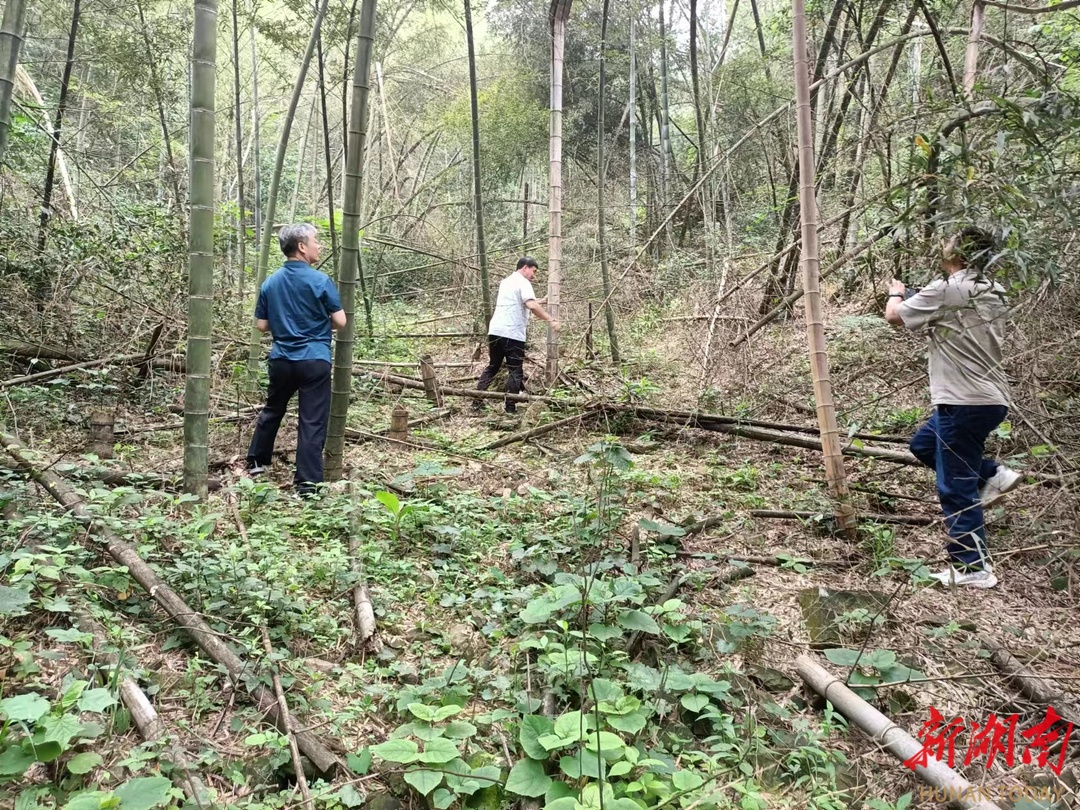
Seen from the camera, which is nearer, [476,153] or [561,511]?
[561,511]

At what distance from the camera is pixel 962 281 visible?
2.77m

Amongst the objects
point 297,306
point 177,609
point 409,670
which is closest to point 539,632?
point 409,670

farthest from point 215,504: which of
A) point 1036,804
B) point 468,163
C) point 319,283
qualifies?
point 468,163

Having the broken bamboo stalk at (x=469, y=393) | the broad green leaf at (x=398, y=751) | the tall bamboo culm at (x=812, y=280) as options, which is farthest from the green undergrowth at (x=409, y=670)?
the broken bamboo stalk at (x=469, y=393)

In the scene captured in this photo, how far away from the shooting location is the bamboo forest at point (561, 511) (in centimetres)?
174

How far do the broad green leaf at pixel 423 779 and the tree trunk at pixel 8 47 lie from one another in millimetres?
2766

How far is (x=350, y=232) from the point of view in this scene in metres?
3.53

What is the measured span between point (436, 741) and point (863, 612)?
1741 millimetres

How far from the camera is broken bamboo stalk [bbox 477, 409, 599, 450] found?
16.0ft

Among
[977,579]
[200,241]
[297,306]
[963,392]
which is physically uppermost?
[200,241]

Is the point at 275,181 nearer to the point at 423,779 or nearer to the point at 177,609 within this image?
the point at 177,609

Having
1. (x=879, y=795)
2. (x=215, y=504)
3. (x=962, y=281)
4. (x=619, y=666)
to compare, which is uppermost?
(x=962, y=281)

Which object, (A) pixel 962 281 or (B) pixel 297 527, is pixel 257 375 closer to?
(B) pixel 297 527

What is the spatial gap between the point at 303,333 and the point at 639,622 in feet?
8.45
